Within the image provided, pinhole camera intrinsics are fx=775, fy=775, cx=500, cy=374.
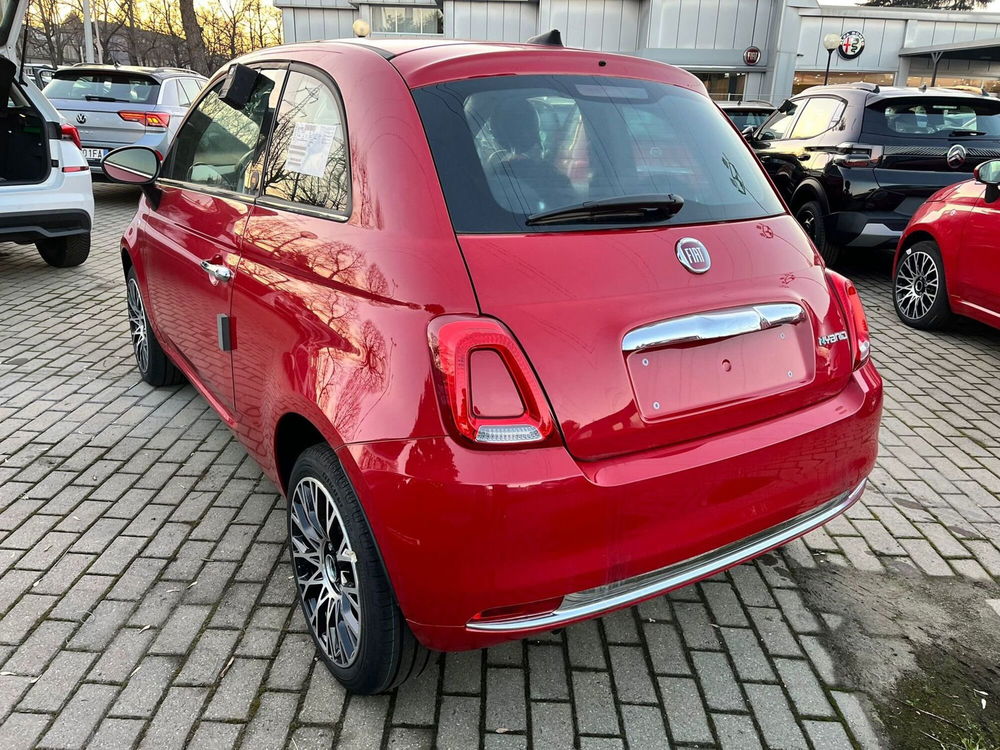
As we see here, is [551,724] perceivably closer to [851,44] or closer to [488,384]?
[488,384]

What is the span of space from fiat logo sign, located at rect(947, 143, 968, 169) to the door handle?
6535mm

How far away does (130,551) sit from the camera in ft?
9.86

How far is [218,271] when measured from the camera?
2793 mm

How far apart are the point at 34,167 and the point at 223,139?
16.2ft

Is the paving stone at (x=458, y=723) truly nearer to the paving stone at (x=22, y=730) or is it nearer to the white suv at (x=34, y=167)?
the paving stone at (x=22, y=730)

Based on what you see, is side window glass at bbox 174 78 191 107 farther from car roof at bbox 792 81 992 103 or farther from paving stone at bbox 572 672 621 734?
paving stone at bbox 572 672 621 734

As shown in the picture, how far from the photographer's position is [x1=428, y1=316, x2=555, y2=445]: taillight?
1794 mm

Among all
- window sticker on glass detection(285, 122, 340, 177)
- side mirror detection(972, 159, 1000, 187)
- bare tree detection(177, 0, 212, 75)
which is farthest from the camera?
bare tree detection(177, 0, 212, 75)

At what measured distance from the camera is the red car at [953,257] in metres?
5.21

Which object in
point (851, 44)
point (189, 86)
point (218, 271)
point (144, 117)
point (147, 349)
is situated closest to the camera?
point (218, 271)

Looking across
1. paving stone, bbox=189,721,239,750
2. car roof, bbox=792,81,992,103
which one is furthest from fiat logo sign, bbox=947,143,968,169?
paving stone, bbox=189,721,239,750

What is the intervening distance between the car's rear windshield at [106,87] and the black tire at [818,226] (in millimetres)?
8528

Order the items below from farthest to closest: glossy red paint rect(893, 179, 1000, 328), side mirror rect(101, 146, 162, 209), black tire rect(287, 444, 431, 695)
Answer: glossy red paint rect(893, 179, 1000, 328) < side mirror rect(101, 146, 162, 209) < black tire rect(287, 444, 431, 695)

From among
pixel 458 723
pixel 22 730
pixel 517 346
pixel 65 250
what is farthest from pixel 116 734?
pixel 65 250
